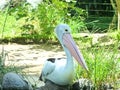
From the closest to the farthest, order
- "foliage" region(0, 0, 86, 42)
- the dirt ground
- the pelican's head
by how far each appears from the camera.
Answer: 1. the pelican's head
2. the dirt ground
3. "foliage" region(0, 0, 86, 42)

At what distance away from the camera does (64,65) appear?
193 inches

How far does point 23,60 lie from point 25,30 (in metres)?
3.26

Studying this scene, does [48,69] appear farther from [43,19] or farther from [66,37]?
[43,19]

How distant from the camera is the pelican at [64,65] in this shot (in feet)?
15.6

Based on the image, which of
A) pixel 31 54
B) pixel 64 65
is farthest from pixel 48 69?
pixel 31 54

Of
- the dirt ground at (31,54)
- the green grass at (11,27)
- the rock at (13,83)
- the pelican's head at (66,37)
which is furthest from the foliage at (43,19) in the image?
the rock at (13,83)

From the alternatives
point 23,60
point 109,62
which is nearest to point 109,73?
point 109,62

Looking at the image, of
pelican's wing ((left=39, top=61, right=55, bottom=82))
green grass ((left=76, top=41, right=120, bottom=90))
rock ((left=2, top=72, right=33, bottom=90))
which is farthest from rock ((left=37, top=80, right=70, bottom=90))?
rock ((left=2, top=72, right=33, bottom=90))

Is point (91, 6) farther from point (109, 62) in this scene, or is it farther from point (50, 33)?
point (109, 62)

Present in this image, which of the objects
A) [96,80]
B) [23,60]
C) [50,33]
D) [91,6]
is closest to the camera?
[96,80]

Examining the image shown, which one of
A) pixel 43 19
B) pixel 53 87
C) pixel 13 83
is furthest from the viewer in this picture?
pixel 43 19

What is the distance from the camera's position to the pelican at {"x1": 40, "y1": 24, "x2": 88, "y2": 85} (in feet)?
15.6

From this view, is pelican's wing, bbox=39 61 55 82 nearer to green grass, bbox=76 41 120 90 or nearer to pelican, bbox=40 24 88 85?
pelican, bbox=40 24 88 85

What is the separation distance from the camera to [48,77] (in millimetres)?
4969
